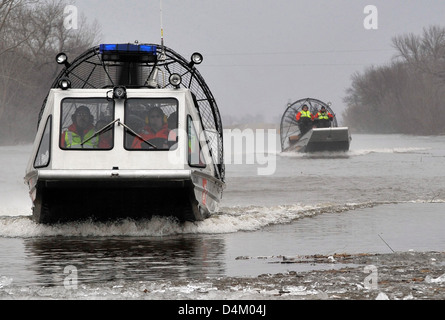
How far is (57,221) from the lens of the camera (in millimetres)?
12812

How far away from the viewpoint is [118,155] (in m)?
12.4

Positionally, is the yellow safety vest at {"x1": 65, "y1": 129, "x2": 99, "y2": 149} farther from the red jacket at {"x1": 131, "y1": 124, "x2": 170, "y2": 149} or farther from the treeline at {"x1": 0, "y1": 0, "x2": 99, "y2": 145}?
the treeline at {"x1": 0, "y1": 0, "x2": 99, "y2": 145}

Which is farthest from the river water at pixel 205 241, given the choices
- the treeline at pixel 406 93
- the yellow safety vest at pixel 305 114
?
the treeline at pixel 406 93

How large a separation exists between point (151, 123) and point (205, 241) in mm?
1720

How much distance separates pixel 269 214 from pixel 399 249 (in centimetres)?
547

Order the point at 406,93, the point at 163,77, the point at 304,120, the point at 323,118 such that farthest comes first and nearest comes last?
the point at 406,93
the point at 304,120
the point at 323,118
the point at 163,77

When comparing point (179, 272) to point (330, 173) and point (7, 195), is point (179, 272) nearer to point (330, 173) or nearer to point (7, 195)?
point (7, 195)

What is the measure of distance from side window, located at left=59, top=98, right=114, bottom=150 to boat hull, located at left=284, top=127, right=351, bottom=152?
31.1 m

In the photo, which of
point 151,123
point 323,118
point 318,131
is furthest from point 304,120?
point 151,123

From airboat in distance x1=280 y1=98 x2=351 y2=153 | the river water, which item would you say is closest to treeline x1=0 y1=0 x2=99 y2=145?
airboat in distance x1=280 y1=98 x2=351 y2=153

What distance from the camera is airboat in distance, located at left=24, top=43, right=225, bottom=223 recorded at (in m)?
12.0

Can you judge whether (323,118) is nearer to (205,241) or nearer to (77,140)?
(77,140)
